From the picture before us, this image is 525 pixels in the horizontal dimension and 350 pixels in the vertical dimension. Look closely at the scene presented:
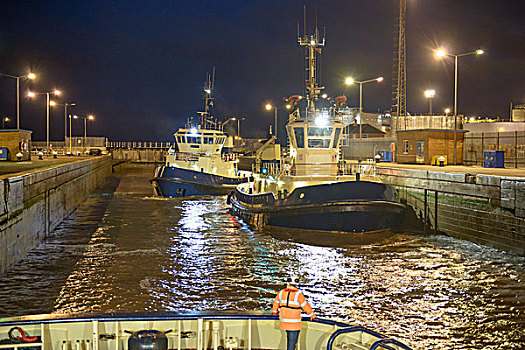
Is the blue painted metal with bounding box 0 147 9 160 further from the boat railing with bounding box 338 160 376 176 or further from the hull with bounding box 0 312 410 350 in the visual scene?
the hull with bounding box 0 312 410 350

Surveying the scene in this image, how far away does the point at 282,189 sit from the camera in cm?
2269

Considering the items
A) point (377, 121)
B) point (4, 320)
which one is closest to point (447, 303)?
point (4, 320)

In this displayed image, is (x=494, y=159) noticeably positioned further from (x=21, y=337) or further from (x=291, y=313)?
(x=21, y=337)

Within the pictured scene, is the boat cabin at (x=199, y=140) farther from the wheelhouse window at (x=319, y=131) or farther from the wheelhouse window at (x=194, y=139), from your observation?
the wheelhouse window at (x=319, y=131)

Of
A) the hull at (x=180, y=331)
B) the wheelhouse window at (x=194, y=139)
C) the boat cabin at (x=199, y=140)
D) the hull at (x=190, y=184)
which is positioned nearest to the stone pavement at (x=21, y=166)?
the hull at (x=190, y=184)

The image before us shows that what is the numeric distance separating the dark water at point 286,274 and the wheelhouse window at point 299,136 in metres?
4.61

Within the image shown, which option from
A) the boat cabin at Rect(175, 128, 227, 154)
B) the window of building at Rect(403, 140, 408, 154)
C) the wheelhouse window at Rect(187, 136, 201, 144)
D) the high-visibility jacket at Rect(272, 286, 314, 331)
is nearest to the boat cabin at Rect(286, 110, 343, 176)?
the window of building at Rect(403, 140, 408, 154)

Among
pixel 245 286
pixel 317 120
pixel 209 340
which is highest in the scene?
pixel 317 120

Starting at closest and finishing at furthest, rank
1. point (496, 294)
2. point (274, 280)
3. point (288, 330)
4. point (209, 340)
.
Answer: point (288, 330)
point (209, 340)
point (496, 294)
point (274, 280)

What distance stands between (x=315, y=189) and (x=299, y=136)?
11.3 feet

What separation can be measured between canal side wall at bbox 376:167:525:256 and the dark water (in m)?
0.63

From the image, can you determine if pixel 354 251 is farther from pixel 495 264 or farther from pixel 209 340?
pixel 209 340

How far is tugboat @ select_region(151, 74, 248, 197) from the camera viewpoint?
3709 cm

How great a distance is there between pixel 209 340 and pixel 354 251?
1106cm
